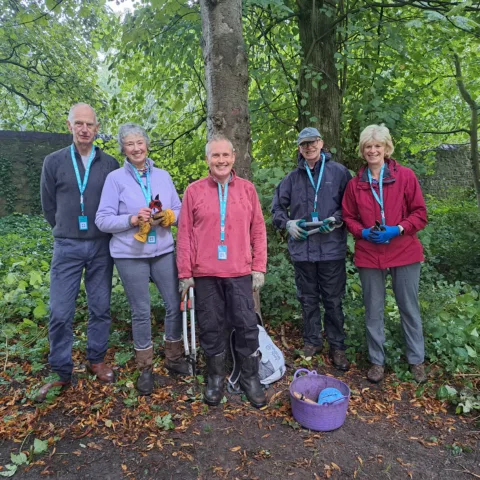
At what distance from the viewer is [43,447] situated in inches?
101

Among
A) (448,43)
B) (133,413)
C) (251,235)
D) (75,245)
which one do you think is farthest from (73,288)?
(448,43)

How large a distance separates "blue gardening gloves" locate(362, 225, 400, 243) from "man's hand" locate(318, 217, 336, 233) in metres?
0.32

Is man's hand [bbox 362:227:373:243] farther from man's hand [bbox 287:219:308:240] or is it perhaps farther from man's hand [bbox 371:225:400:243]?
man's hand [bbox 287:219:308:240]

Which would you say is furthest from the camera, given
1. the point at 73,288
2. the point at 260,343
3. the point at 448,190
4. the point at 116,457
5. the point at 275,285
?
the point at 448,190

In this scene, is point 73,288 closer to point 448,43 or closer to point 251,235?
point 251,235

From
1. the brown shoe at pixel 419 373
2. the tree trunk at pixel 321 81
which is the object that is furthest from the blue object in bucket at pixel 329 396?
the tree trunk at pixel 321 81

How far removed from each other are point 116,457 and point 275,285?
2.61 meters

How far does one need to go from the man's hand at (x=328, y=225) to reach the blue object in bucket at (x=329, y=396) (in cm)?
130

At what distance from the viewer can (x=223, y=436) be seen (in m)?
2.70

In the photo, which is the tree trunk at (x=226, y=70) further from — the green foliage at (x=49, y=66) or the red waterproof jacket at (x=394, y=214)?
the green foliage at (x=49, y=66)

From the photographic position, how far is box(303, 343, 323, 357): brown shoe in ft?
12.2

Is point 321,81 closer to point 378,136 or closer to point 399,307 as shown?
point 378,136

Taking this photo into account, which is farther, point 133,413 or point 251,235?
point 251,235

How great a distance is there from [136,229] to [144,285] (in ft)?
1.52
